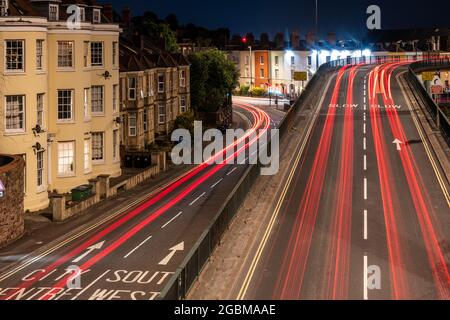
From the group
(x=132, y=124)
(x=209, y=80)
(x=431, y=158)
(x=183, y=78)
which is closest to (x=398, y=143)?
(x=431, y=158)

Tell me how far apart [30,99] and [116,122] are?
11.6 meters

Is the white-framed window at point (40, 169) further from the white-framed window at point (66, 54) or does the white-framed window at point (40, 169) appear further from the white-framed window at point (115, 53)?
the white-framed window at point (115, 53)

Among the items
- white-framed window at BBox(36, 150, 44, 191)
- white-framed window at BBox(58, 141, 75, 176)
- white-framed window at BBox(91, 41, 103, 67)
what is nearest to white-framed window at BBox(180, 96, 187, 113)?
white-framed window at BBox(91, 41, 103, 67)

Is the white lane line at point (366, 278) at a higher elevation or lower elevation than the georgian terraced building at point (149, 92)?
lower

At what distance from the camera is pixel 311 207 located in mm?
36750

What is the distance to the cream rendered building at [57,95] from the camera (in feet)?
140

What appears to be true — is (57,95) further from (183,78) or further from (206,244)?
(183,78)

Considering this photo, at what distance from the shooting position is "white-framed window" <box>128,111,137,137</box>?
67438 mm

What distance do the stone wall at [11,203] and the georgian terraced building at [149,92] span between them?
24947 mm

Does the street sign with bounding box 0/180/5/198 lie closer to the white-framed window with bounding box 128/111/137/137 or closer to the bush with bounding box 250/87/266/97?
the white-framed window with bounding box 128/111/137/137

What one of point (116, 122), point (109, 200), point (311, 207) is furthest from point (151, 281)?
point (116, 122)

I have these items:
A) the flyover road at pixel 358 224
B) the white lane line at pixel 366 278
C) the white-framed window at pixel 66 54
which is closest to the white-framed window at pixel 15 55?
the white-framed window at pixel 66 54

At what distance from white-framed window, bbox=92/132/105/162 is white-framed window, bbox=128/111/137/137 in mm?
14378

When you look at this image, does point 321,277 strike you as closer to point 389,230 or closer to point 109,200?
point 389,230
